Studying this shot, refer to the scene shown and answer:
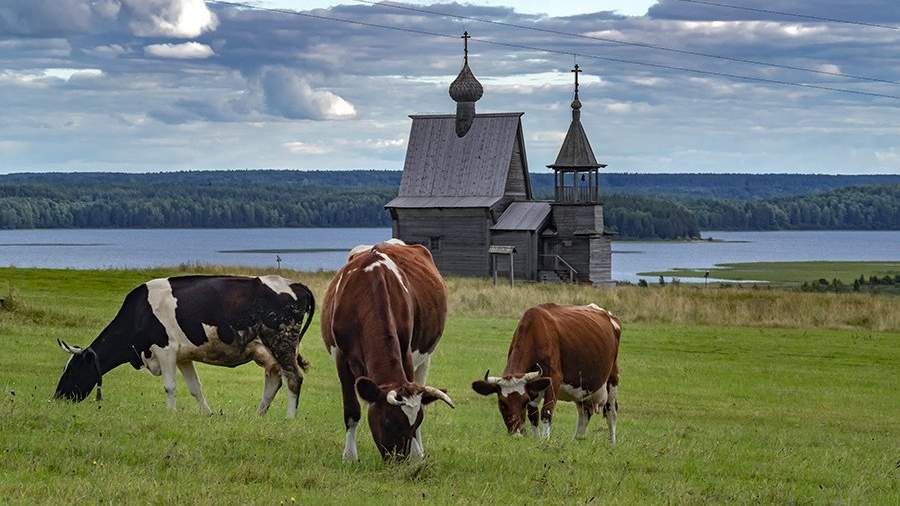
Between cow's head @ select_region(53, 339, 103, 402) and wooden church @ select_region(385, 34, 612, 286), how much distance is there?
49653 millimetres

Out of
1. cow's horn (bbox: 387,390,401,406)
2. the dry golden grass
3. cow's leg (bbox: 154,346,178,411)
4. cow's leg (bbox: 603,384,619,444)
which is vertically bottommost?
the dry golden grass

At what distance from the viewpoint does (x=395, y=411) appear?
1084 centimetres

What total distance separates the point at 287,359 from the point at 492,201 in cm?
5263

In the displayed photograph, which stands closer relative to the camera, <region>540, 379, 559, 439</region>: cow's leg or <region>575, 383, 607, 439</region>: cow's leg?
<region>540, 379, 559, 439</region>: cow's leg

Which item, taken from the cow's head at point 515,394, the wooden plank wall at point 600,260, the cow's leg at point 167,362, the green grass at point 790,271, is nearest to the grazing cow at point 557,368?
the cow's head at point 515,394

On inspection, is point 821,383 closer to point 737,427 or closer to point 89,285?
point 737,427

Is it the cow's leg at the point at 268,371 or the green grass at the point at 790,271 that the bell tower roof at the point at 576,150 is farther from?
the cow's leg at the point at 268,371

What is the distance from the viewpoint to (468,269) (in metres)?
69.7

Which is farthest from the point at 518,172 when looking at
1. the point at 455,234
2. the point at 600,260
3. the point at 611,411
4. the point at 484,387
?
the point at 484,387

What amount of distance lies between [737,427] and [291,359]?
286 inches

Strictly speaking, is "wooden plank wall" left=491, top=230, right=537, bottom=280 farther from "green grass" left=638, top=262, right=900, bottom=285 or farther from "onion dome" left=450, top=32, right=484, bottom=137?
"green grass" left=638, top=262, right=900, bottom=285

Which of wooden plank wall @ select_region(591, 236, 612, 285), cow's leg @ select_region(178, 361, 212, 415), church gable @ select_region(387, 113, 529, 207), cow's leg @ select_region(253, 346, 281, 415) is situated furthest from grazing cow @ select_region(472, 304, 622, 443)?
church gable @ select_region(387, 113, 529, 207)

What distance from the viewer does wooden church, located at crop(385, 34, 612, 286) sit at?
225 feet

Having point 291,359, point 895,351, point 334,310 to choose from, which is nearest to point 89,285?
point 895,351
